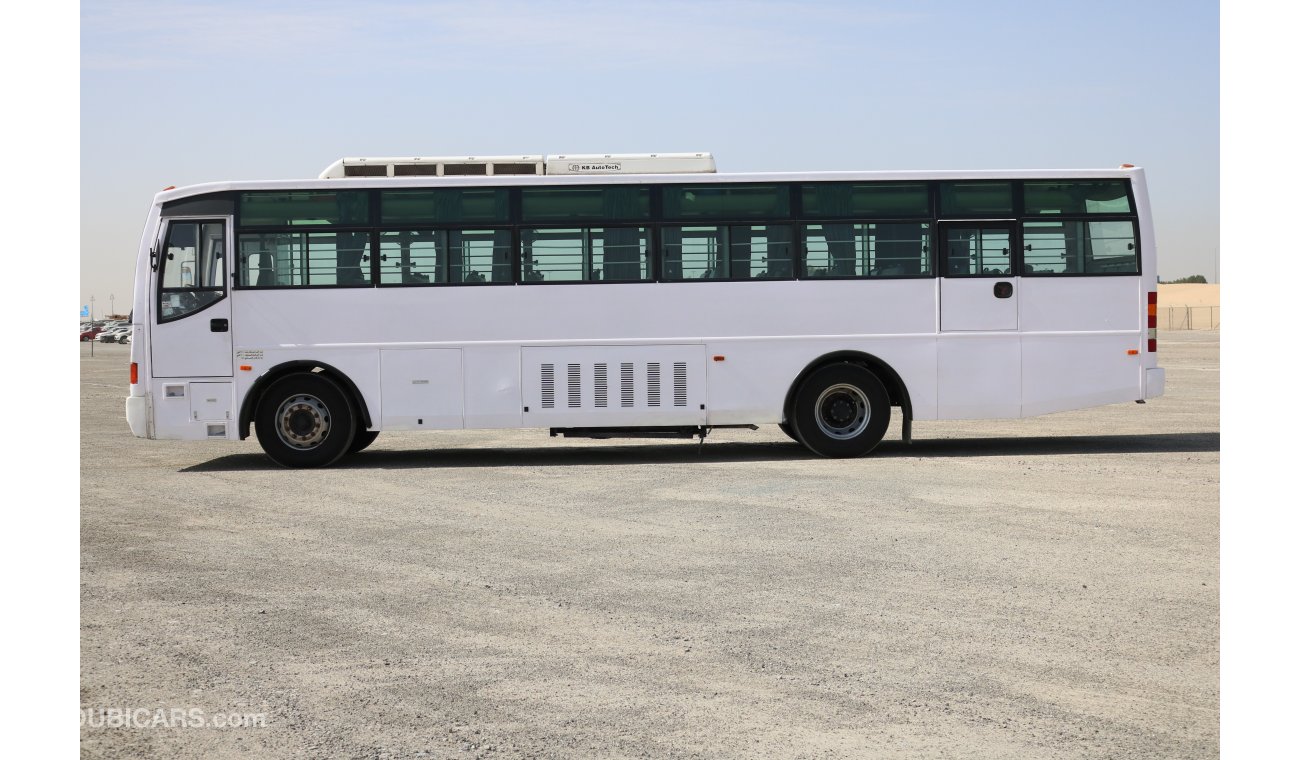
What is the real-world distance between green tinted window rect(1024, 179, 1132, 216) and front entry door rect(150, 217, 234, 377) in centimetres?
943

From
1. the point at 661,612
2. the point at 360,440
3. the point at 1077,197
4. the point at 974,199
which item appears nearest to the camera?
the point at 661,612

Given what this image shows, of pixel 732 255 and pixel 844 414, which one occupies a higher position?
pixel 732 255

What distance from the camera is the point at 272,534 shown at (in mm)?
10344

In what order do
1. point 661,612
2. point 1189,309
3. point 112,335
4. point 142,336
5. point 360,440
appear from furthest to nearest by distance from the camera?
point 112,335 → point 1189,309 → point 360,440 → point 142,336 → point 661,612

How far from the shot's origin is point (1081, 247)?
51.9 ft

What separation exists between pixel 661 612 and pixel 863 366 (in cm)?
864

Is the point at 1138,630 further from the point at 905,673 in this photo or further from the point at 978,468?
the point at 978,468

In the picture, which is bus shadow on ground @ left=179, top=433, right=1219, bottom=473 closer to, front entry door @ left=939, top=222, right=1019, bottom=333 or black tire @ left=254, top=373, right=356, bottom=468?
black tire @ left=254, top=373, right=356, bottom=468

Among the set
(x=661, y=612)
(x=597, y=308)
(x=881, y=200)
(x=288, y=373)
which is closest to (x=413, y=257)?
(x=288, y=373)

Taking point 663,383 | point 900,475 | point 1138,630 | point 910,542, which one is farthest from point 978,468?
point 1138,630

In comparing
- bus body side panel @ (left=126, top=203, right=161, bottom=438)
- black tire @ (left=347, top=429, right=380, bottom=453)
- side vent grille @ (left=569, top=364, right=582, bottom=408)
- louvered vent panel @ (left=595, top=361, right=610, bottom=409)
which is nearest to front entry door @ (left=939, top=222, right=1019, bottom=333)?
louvered vent panel @ (left=595, top=361, right=610, bottom=409)

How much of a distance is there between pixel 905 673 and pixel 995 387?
32.7 feet

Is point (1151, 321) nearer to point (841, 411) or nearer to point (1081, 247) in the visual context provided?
point (1081, 247)

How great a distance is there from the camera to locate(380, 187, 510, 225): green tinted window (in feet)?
50.1
